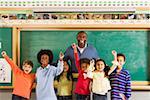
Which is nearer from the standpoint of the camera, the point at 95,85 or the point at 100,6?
the point at 95,85

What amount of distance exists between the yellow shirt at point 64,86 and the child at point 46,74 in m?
0.05

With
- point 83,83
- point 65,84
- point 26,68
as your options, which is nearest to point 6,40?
point 26,68

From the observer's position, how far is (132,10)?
2.38 m

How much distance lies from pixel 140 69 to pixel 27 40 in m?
0.82

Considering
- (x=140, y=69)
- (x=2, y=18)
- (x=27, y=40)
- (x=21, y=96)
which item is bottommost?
(x=21, y=96)

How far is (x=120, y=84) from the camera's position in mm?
2283

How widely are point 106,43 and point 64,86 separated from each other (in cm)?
43

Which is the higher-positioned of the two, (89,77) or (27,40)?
(27,40)

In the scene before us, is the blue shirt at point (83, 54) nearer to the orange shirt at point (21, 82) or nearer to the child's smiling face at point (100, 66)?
the child's smiling face at point (100, 66)

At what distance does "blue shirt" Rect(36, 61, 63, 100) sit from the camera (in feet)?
7.46

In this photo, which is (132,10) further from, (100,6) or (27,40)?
(27,40)

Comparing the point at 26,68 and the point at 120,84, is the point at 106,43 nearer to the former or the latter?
the point at 120,84

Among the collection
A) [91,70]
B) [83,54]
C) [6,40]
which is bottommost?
[91,70]

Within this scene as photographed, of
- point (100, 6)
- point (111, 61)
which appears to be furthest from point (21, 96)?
point (100, 6)
